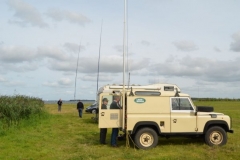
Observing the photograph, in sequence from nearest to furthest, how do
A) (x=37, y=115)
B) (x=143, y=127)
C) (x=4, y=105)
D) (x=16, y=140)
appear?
1. (x=143, y=127)
2. (x=16, y=140)
3. (x=4, y=105)
4. (x=37, y=115)

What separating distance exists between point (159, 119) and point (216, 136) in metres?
2.48

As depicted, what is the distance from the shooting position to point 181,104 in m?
12.6

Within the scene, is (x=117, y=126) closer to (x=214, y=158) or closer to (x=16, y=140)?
(x=214, y=158)

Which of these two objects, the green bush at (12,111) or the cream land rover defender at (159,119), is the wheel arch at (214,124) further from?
the green bush at (12,111)

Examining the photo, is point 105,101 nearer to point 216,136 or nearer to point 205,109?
point 205,109

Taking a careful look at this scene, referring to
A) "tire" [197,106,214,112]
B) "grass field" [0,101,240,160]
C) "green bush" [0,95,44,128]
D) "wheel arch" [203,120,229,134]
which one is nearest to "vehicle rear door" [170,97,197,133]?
"wheel arch" [203,120,229,134]

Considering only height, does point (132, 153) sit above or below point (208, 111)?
below

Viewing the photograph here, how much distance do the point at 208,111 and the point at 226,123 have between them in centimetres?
84

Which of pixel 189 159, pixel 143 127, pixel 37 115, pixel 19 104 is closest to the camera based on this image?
pixel 189 159

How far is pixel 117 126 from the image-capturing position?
12562 millimetres

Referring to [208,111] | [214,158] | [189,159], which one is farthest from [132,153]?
[208,111]

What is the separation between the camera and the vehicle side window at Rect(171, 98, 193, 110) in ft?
41.3

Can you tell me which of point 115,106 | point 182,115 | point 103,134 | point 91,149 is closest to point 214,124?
point 182,115

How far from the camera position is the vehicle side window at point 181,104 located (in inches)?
495
